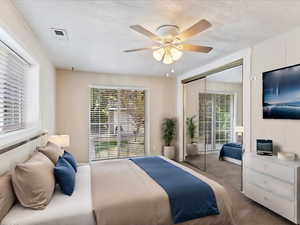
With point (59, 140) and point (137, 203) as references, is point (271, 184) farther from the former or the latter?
point (59, 140)

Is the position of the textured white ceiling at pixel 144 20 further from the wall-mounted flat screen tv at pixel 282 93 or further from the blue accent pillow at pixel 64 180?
the blue accent pillow at pixel 64 180

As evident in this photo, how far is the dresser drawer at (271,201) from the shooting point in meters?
2.23

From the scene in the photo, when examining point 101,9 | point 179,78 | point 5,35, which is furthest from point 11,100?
point 179,78

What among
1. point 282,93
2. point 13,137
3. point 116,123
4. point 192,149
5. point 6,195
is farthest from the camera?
point 116,123

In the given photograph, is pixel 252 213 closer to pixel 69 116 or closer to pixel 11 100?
pixel 11 100

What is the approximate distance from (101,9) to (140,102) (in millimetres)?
3710

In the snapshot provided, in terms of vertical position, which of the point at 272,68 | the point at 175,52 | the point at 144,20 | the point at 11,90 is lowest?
the point at 11,90

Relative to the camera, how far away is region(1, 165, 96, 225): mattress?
148 cm

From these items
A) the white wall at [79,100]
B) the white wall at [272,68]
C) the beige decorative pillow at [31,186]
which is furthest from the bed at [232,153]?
the beige decorative pillow at [31,186]

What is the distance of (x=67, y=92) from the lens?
190 inches

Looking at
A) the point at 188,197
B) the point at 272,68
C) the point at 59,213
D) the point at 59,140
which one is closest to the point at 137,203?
the point at 188,197

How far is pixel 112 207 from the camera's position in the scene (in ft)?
5.61

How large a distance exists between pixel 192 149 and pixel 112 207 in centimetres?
368


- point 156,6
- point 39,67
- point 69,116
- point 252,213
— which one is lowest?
point 252,213
